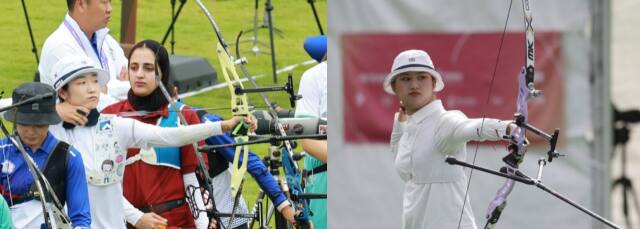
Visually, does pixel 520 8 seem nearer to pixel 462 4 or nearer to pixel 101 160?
pixel 462 4

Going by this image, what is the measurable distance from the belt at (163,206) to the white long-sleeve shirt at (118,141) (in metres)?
0.24

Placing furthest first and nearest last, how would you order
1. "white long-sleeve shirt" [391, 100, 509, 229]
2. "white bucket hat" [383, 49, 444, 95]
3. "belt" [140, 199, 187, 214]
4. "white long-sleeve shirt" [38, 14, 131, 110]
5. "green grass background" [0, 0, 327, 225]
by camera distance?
"green grass background" [0, 0, 327, 225] < "white long-sleeve shirt" [38, 14, 131, 110] < "belt" [140, 199, 187, 214] < "white long-sleeve shirt" [391, 100, 509, 229] < "white bucket hat" [383, 49, 444, 95]

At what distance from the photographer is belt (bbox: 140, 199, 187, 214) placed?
6895 mm

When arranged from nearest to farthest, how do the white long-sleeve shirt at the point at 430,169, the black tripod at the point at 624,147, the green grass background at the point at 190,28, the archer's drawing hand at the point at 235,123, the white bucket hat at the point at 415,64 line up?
the black tripod at the point at 624,147 → the white bucket hat at the point at 415,64 → the white long-sleeve shirt at the point at 430,169 → the archer's drawing hand at the point at 235,123 → the green grass background at the point at 190,28

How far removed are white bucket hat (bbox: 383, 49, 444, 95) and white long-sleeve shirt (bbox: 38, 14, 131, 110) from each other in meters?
3.22

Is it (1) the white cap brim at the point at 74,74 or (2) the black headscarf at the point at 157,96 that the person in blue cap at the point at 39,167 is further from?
(2) the black headscarf at the point at 157,96

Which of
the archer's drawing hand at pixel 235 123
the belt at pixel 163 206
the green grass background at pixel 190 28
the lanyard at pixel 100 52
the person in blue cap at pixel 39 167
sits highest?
the green grass background at pixel 190 28

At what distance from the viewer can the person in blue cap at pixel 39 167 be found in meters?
6.04

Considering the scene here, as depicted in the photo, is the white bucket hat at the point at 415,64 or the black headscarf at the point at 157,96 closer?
the white bucket hat at the point at 415,64

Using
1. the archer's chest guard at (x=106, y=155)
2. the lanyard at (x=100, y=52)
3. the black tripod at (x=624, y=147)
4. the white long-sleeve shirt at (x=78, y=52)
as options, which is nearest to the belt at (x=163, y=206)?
the archer's chest guard at (x=106, y=155)

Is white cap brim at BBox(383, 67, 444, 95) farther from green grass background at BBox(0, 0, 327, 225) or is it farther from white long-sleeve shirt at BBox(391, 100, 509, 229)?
green grass background at BBox(0, 0, 327, 225)

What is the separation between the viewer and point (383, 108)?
4.34 metres

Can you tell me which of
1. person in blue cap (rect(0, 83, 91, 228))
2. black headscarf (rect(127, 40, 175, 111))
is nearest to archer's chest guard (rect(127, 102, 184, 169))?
black headscarf (rect(127, 40, 175, 111))

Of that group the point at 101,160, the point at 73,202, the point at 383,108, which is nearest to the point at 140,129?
the point at 101,160
